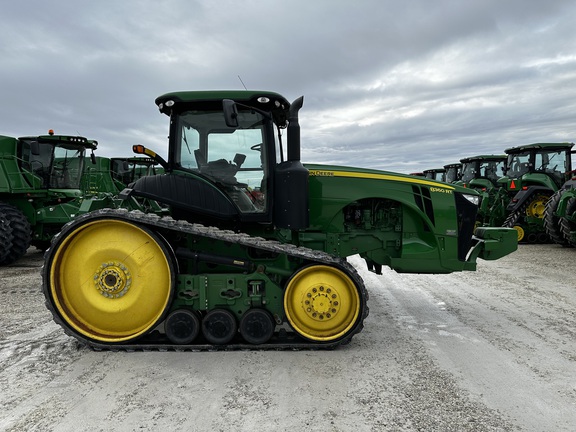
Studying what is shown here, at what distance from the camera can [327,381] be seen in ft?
10.8

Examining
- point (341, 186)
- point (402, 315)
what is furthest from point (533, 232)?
point (341, 186)

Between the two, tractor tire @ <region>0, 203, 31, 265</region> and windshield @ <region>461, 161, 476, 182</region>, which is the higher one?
windshield @ <region>461, 161, 476, 182</region>

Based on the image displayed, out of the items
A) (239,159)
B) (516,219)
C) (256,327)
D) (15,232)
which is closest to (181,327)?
(256,327)

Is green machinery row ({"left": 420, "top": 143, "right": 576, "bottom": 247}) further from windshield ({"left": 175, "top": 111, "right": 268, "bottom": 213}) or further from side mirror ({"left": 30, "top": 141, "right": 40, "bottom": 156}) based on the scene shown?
side mirror ({"left": 30, "top": 141, "right": 40, "bottom": 156})

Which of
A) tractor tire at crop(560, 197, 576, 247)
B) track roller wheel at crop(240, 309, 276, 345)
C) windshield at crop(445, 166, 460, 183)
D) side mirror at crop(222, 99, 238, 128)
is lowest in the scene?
track roller wheel at crop(240, 309, 276, 345)

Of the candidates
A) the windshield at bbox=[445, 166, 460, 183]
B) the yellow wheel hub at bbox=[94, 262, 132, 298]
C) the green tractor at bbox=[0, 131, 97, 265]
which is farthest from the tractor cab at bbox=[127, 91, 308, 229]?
the windshield at bbox=[445, 166, 460, 183]

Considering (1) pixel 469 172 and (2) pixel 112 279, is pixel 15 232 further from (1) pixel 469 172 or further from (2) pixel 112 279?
(1) pixel 469 172

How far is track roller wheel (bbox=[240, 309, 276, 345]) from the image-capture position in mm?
3875

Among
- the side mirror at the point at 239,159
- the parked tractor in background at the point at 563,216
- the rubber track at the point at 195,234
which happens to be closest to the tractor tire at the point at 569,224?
the parked tractor in background at the point at 563,216

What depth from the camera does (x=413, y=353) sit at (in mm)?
3877

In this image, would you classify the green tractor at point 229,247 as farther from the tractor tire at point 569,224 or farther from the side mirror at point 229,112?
the tractor tire at point 569,224

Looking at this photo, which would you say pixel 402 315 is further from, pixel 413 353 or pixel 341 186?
pixel 341 186

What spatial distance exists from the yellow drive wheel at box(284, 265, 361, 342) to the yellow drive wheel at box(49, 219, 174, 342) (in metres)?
1.27

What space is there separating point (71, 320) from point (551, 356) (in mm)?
4606
